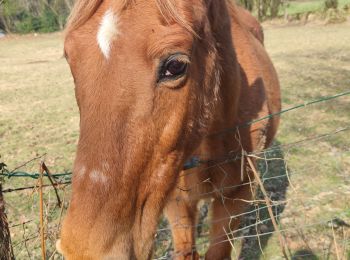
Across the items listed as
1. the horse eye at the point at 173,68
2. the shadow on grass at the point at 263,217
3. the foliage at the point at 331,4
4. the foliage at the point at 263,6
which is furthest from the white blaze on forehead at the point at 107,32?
the foliage at the point at 263,6

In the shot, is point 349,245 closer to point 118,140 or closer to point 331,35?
point 118,140

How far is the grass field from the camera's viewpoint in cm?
376

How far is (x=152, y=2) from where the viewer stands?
1.68 meters

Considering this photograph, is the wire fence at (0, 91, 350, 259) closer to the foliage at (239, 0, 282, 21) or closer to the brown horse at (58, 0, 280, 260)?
the brown horse at (58, 0, 280, 260)

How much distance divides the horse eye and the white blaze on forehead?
0.26 metres

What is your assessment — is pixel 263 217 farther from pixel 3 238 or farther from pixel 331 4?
pixel 331 4

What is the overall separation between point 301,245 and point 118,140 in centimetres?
292

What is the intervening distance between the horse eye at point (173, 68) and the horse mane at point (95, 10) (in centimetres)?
19

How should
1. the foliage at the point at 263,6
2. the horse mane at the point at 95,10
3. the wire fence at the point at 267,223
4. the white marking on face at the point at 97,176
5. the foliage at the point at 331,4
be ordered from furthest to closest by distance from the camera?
the foliage at the point at 263,6
the foliage at the point at 331,4
the wire fence at the point at 267,223
the horse mane at the point at 95,10
the white marking on face at the point at 97,176

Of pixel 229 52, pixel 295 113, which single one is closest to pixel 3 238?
pixel 229 52

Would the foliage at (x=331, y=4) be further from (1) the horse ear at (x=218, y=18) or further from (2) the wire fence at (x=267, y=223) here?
(1) the horse ear at (x=218, y=18)

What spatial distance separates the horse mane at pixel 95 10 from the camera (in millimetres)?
1647

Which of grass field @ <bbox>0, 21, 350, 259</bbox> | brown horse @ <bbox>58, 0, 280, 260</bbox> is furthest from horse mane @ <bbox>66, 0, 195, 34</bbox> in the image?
grass field @ <bbox>0, 21, 350, 259</bbox>

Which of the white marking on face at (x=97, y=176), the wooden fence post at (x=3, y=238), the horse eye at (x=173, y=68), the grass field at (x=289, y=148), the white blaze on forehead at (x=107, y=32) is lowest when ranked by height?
the grass field at (x=289, y=148)
